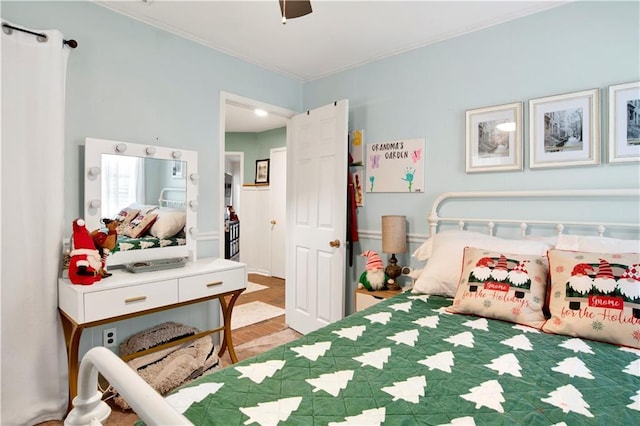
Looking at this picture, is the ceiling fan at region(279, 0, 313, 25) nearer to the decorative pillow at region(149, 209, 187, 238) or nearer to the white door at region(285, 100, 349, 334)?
the white door at region(285, 100, 349, 334)

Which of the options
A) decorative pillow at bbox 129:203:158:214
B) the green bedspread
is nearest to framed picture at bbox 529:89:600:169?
the green bedspread

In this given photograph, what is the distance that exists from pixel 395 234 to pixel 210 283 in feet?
4.56

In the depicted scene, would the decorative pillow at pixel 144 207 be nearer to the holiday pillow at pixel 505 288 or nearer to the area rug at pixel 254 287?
the holiday pillow at pixel 505 288

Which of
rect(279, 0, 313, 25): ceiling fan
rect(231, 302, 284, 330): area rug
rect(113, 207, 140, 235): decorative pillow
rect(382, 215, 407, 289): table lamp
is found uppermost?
rect(279, 0, 313, 25): ceiling fan

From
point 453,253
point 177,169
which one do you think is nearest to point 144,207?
point 177,169

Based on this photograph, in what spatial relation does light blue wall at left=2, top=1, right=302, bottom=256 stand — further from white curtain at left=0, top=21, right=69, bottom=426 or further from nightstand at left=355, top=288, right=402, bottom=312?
nightstand at left=355, top=288, right=402, bottom=312

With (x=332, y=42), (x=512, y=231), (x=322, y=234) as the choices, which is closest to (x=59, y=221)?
(x=322, y=234)

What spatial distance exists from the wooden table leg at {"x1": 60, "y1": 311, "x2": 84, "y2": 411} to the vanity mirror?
40 cm

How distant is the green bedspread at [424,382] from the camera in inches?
36.5

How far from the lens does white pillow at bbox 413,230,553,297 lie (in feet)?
6.39

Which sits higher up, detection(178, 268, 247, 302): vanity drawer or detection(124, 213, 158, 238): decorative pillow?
detection(124, 213, 158, 238): decorative pillow

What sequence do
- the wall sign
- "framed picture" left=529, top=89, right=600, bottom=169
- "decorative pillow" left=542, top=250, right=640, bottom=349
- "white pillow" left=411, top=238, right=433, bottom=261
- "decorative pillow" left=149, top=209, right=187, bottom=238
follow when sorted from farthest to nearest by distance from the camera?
1. the wall sign
2. "decorative pillow" left=149, top=209, right=187, bottom=238
3. "white pillow" left=411, top=238, right=433, bottom=261
4. "framed picture" left=529, top=89, right=600, bottom=169
5. "decorative pillow" left=542, top=250, right=640, bottom=349

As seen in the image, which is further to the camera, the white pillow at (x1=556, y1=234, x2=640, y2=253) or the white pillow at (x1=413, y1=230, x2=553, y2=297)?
the white pillow at (x1=413, y1=230, x2=553, y2=297)

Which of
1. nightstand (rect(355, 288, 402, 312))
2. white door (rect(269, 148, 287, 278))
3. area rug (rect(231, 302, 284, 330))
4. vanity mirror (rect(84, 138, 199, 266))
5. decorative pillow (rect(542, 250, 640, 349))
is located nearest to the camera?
decorative pillow (rect(542, 250, 640, 349))
